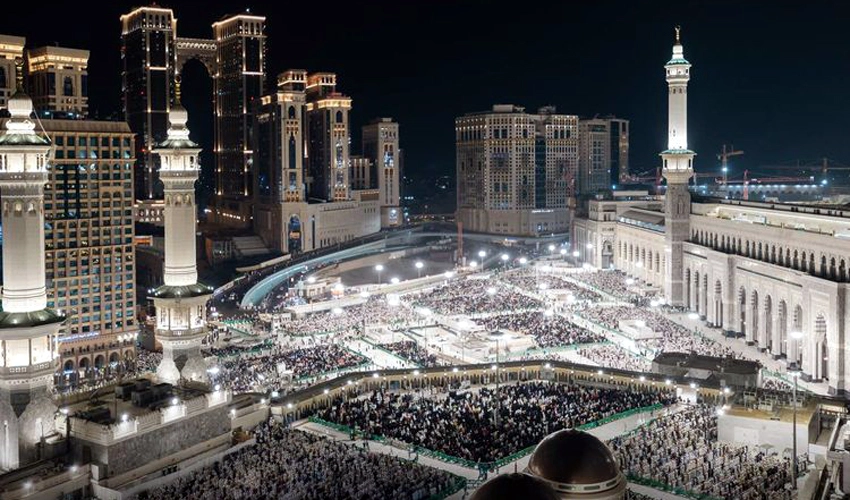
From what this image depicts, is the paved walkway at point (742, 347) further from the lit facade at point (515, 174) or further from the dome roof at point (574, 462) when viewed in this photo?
the lit facade at point (515, 174)

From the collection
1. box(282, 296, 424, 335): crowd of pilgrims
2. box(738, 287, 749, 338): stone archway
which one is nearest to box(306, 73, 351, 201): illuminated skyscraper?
box(282, 296, 424, 335): crowd of pilgrims

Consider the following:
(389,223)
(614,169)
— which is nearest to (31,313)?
(389,223)

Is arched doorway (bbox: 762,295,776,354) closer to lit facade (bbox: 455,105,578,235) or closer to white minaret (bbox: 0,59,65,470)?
white minaret (bbox: 0,59,65,470)

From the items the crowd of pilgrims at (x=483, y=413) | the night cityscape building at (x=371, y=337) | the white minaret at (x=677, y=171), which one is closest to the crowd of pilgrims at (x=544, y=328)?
the night cityscape building at (x=371, y=337)

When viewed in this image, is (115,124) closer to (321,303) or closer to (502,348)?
(321,303)

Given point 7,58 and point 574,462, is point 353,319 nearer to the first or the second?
point 7,58
